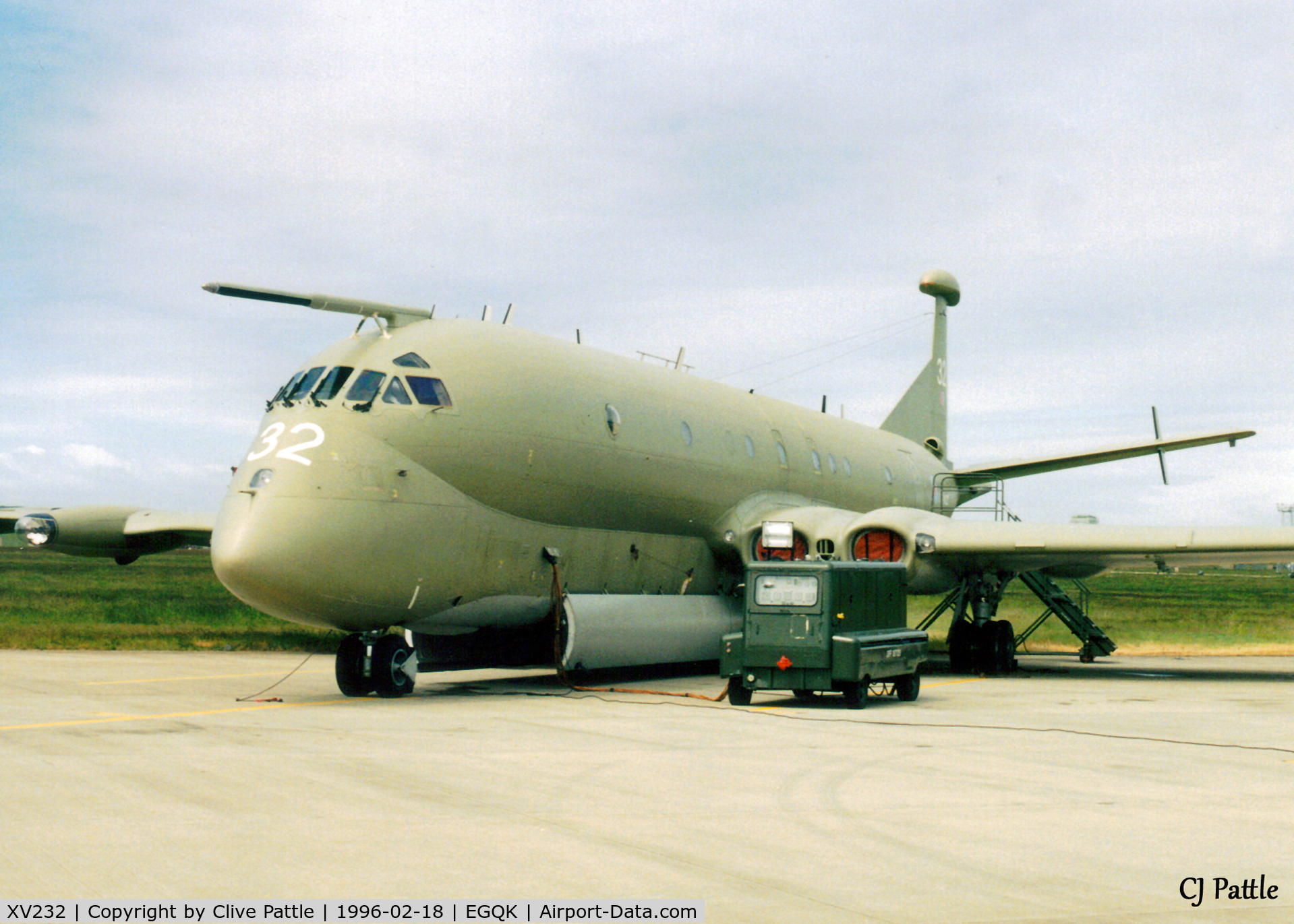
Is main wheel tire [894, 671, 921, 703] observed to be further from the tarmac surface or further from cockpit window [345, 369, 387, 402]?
cockpit window [345, 369, 387, 402]

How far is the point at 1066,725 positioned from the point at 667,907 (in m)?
9.02

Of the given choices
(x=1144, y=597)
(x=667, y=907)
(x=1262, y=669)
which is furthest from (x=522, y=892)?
(x=1144, y=597)

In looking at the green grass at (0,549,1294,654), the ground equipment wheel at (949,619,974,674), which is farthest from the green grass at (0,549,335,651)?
the ground equipment wheel at (949,619,974,674)

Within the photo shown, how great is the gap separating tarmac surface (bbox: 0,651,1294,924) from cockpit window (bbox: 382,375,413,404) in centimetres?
368

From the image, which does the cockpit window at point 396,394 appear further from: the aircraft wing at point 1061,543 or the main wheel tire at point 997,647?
the main wheel tire at point 997,647

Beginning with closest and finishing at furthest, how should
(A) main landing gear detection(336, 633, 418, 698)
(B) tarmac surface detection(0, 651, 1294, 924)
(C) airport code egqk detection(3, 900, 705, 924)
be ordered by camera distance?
1. (C) airport code egqk detection(3, 900, 705, 924)
2. (B) tarmac surface detection(0, 651, 1294, 924)
3. (A) main landing gear detection(336, 633, 418, 698)

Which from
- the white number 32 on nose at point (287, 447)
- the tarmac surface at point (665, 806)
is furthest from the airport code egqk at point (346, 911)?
the white number 32 on nose at point (287, 447)

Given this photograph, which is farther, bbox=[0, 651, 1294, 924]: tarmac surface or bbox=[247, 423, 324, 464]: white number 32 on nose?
bbox=[247, 423, 324, 464]: white number 32 on nose

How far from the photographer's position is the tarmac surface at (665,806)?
5.74 meters

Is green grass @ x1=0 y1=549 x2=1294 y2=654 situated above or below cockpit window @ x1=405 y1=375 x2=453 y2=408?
below

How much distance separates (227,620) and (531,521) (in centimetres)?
1764

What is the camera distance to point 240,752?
1018 centimetres

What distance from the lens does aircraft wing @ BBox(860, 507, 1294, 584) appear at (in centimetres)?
1950

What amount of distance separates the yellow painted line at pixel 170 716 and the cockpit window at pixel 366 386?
3.70 m
